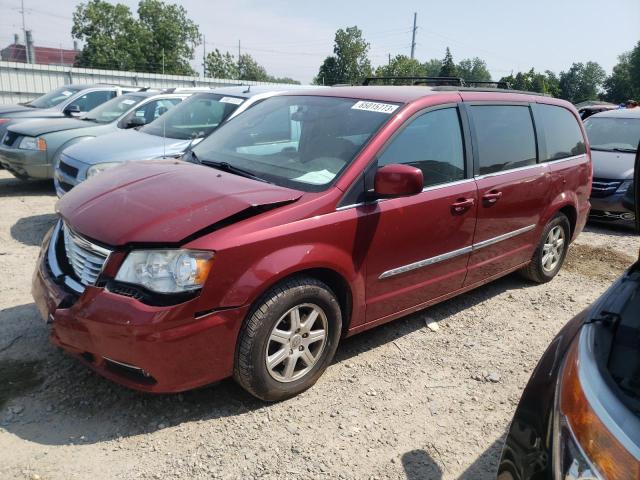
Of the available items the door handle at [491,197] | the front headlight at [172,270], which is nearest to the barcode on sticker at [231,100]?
the door handle at [491,197]

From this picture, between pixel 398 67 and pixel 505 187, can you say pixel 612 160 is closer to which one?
pixel 505 187

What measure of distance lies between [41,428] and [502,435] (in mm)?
2488

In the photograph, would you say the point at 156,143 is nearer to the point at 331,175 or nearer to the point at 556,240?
the point at 331,175

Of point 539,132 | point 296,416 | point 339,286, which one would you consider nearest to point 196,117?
point 539,132

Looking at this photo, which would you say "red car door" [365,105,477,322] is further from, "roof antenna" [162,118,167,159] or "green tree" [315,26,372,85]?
"green tree" [315,26,372,85]

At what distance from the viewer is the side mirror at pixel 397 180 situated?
304 cm

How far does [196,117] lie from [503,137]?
13.6 feet

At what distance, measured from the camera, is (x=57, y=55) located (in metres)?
61.6

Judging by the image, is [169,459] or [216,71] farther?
[216,71]

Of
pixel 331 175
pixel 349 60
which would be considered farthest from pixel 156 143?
pixel 349 60

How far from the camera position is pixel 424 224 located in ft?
11.6

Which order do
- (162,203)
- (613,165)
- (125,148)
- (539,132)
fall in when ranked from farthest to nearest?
(613,165), (125,148), (539,132), (162,203)

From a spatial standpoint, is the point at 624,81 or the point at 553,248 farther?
the point at 624,81

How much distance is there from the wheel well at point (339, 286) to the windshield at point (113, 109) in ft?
22.4
